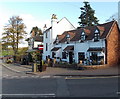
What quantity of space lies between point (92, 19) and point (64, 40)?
32.0 metres

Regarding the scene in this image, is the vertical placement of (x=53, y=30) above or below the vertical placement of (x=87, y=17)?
below

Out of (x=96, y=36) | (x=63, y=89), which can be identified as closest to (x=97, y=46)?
(x=96, y=36)

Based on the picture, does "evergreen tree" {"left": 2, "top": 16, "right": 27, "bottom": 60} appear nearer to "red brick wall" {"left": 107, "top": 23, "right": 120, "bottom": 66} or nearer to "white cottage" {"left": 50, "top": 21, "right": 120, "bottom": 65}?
"white cottage" {"left": 50, "top": 21, "right": 120, "bottom": 65}

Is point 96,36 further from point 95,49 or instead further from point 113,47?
point 113,47

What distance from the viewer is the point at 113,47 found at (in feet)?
85.4

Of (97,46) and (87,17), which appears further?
(87,17)

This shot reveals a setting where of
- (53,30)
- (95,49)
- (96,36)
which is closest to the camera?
(95,49)

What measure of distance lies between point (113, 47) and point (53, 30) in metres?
17.4

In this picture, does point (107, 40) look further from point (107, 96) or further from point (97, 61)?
point (107, 96)

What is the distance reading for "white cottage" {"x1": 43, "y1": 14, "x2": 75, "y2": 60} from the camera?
3938 cm

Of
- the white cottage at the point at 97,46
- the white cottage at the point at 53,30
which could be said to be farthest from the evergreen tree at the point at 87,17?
the white cottage at the point at 97,46

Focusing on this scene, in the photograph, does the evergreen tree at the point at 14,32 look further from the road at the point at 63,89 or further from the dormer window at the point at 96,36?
the road at the point at 63,89

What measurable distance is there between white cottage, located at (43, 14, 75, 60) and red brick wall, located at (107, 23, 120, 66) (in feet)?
54.6

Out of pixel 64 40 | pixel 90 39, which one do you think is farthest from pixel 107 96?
pixel 64 40
